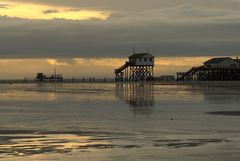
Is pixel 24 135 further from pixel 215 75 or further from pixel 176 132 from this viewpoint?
pixel 215 75

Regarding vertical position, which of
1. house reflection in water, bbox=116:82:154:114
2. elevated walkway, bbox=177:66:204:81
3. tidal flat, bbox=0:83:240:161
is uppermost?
elevated walkway, bbox=177:66:204:81

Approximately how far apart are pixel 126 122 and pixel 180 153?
31.6ft

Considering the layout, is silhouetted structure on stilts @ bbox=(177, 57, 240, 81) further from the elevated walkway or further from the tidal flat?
the tidal flat

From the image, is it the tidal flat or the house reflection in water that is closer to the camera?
the tidal flat

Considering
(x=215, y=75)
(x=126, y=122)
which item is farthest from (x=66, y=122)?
(x=215, y=75)

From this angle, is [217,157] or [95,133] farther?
[95,133]

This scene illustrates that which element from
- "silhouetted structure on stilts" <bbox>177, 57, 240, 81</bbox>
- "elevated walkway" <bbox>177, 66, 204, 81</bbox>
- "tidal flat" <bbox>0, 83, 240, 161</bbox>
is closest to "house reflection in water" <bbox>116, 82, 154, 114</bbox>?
"tidal flat" <bbox>0, 83, 240, 161</bbox>

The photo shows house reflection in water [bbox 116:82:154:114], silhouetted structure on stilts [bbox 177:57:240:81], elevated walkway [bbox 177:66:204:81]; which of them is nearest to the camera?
house reflection in water [bbox 116:82:154:114]

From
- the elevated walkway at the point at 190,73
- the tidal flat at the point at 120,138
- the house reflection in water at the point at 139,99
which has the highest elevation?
the elevated walkway at the point at 190,73

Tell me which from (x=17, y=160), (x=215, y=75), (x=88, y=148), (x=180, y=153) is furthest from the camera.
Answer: (x=215, y=75)

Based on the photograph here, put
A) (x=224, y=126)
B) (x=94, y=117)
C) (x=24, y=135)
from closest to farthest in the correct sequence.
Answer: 1. (x=24, y=135)
2. (x=224, y=126)
3. (x=94, y=117)

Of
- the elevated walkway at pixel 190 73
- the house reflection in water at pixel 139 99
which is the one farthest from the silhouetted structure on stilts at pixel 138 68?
the house reflection in water at pixel 139 99

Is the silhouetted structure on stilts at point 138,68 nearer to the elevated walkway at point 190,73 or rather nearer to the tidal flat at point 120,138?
the elevated walkway at point 190,73

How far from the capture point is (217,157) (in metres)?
13.8
